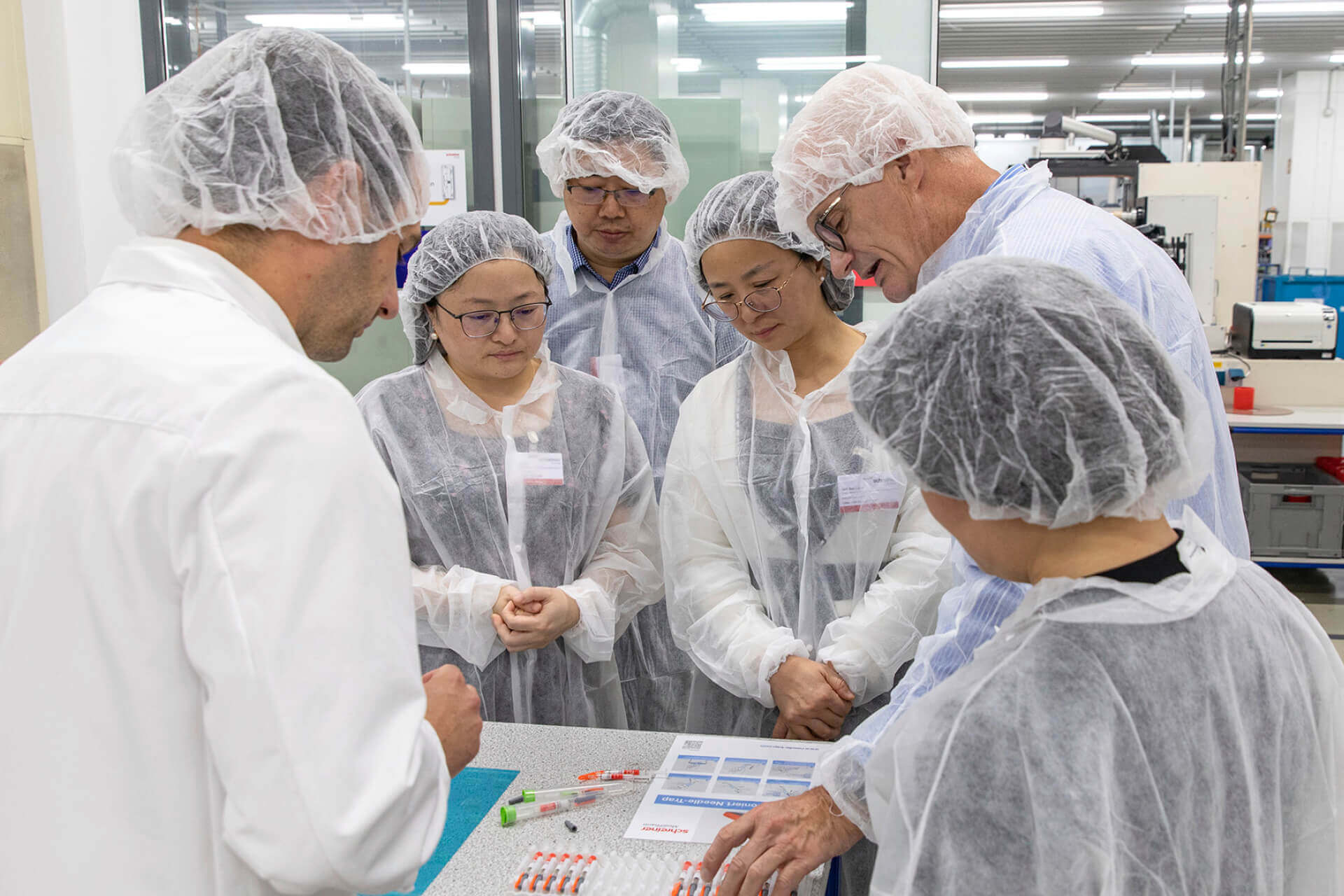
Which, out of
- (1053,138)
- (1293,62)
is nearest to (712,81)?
(1053,138)

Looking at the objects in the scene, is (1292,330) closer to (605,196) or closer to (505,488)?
(605,196)

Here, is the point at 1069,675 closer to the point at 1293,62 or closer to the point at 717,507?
the point at 717,507

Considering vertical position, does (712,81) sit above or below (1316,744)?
above

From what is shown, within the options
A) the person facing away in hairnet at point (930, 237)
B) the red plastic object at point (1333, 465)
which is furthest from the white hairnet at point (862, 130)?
the red plastic object at point (1333, 465)

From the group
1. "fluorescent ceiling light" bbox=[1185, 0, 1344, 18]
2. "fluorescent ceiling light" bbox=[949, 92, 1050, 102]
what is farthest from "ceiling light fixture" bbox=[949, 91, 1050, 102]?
"fluorescent ceiling light" bbox=[1185, 0, 1344, 18]

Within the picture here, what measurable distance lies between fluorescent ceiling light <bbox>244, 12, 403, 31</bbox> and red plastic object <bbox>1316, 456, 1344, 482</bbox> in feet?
13.7

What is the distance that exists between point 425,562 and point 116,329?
3.39 feet

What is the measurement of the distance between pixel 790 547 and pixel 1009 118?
13.1 m

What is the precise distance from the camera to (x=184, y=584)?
71 cm

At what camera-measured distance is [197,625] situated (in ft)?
2.31

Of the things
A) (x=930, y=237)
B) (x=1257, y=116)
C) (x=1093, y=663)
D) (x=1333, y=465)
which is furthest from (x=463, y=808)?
(x=1257, y=116)

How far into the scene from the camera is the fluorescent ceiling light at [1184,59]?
9891mm

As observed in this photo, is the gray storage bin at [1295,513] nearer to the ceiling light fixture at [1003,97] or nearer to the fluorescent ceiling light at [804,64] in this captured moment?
the fluorescent ceiling light at [804,64]

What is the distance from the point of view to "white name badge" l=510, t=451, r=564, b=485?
1.75 meters
